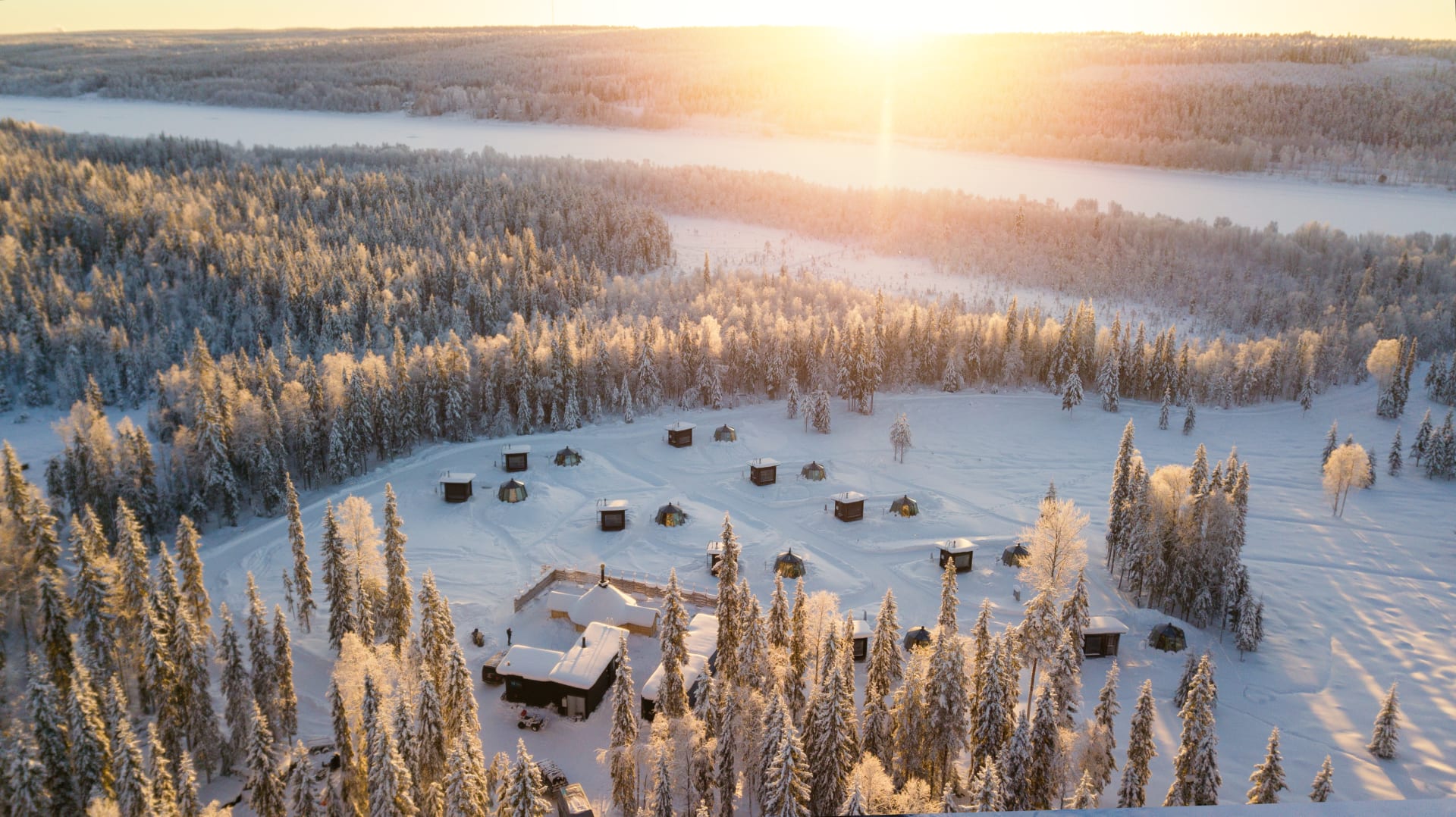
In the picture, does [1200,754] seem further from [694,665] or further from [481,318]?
[481,318]

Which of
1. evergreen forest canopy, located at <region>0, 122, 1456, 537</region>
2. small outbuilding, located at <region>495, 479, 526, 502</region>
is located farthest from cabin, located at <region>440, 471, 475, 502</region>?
evergreen forest canopy, located at <region>0, 122, 1456, 537</region>

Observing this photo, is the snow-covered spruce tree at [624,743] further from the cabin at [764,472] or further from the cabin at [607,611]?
the cabin at [764,472]

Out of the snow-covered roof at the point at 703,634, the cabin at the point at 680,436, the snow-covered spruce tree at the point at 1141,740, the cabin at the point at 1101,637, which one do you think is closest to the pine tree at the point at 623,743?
the snow-covered roof at the point at 703,634

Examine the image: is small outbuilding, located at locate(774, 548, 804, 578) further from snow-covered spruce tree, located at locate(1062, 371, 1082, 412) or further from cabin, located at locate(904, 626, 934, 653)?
snow-covered spruce tree, located at locate(1062, 371, 1082, 412)

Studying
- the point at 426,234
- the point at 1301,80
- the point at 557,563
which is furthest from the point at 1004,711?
the point at 1301,80

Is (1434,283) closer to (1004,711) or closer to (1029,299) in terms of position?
(1029,299)
